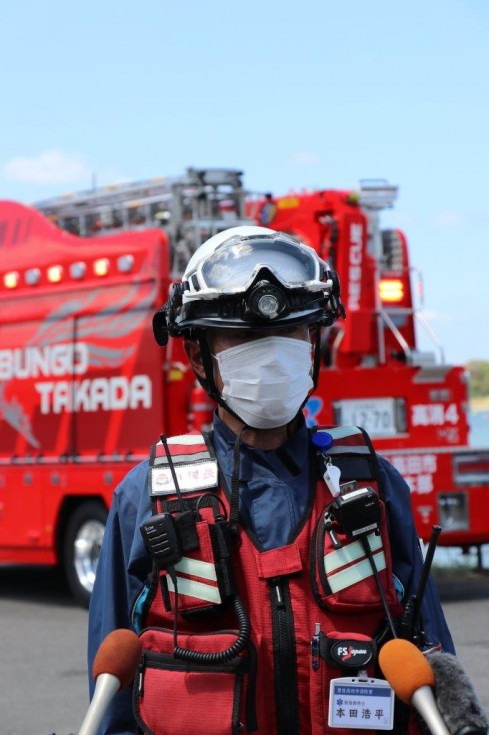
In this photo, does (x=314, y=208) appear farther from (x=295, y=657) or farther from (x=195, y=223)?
(x=295, y=657)

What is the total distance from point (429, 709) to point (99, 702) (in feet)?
1.80

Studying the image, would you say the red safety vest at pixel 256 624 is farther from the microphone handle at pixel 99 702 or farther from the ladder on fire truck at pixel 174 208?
the ladder on fire truck at pixel 174 208

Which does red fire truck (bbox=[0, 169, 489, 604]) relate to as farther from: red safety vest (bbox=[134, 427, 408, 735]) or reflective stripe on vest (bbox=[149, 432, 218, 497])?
red safety vest (bbox=[134, 427, 408, 735])

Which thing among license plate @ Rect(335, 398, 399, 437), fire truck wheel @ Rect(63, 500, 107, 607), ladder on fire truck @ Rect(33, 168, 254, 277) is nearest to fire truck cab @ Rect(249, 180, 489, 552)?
license plate @ Rect(335, 398, 399, 437)

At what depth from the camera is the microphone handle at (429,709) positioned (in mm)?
2252

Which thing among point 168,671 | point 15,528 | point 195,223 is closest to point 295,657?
point 168,671

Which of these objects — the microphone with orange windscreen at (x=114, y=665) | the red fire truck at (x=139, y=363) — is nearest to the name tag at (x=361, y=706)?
the microphone with orange windscreen at (x=114, y=665)

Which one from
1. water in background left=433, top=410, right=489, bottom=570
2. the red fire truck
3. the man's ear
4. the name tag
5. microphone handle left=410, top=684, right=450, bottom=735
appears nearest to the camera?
microphone handle left=410, top=684, right=450, bottom=735

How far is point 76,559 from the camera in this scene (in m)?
11.4

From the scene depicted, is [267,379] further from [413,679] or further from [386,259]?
[386,259]

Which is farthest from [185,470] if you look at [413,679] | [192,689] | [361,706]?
[413,679]

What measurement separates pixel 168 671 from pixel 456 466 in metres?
9.00

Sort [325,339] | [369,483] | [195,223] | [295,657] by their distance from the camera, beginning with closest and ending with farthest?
[295,657] < [369,483] < [195,223] < [325,339]

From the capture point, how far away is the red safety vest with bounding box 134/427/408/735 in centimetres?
264
